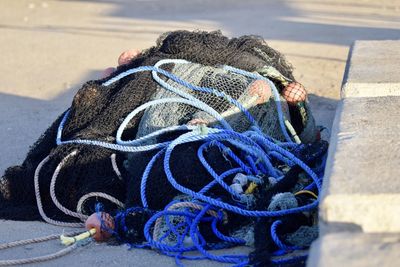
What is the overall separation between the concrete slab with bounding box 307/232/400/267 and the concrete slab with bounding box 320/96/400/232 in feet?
0.26

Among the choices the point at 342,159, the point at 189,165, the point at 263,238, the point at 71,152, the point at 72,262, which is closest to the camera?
the point at 342,159

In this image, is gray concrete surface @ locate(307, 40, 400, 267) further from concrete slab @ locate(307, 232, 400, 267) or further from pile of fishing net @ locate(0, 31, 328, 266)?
pile of fishing net @ locate(0, 31, 328, 266)

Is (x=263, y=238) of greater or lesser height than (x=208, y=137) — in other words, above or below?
below

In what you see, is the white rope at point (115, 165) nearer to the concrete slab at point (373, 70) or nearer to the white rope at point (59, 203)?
the white rope at point (59, 203)

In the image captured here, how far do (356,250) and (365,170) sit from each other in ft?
1.75

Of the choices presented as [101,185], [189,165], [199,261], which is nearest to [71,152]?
[101,185]

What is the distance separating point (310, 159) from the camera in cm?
431

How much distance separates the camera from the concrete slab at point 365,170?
9.18ft

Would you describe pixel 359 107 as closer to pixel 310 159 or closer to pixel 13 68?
pixel 310 159

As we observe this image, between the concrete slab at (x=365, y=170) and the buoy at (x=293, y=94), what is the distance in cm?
122

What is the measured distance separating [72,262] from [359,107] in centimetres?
170

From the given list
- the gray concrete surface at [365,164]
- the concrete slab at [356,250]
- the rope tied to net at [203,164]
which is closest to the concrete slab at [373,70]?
the gray concrete surface at [365,164]

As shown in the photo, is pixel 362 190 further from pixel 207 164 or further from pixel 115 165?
pixel 115 165

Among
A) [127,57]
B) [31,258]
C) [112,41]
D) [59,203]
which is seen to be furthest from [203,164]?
[112,41]
